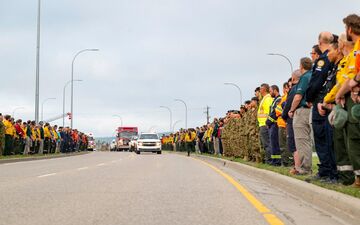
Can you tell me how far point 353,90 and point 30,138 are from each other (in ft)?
86.5

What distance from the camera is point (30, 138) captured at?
3177 centimetres

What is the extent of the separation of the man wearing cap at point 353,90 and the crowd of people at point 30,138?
2057 centimetres

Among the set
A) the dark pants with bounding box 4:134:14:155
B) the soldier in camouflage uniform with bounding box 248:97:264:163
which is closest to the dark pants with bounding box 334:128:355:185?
the soldier in camouflage uniform with bounding box 248:97:264:163

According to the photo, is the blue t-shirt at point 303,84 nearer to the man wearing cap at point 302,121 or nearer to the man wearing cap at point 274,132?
the man wearing cap at point 302,121

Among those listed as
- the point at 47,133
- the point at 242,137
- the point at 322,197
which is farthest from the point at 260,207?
the point at 47,133

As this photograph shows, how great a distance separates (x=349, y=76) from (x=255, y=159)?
11.2m

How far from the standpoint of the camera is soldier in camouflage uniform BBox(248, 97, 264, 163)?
57.0 feet

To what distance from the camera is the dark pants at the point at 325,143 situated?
979 centimetres

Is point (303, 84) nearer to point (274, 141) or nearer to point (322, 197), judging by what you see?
point (322, 197)

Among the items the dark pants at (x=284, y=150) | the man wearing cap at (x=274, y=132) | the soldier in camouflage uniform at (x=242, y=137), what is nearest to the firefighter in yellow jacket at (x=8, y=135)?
the soldier in camouflage uniform at (x=242, y=137)

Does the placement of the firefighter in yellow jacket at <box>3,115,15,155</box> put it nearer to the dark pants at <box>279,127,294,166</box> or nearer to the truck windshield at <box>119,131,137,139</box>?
the dark pants at <box>279,127,294,166</box>

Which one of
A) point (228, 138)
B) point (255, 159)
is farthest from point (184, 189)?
point (228, 138)

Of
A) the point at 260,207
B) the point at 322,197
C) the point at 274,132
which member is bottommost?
the point at 260,207

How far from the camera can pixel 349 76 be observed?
310 inches
